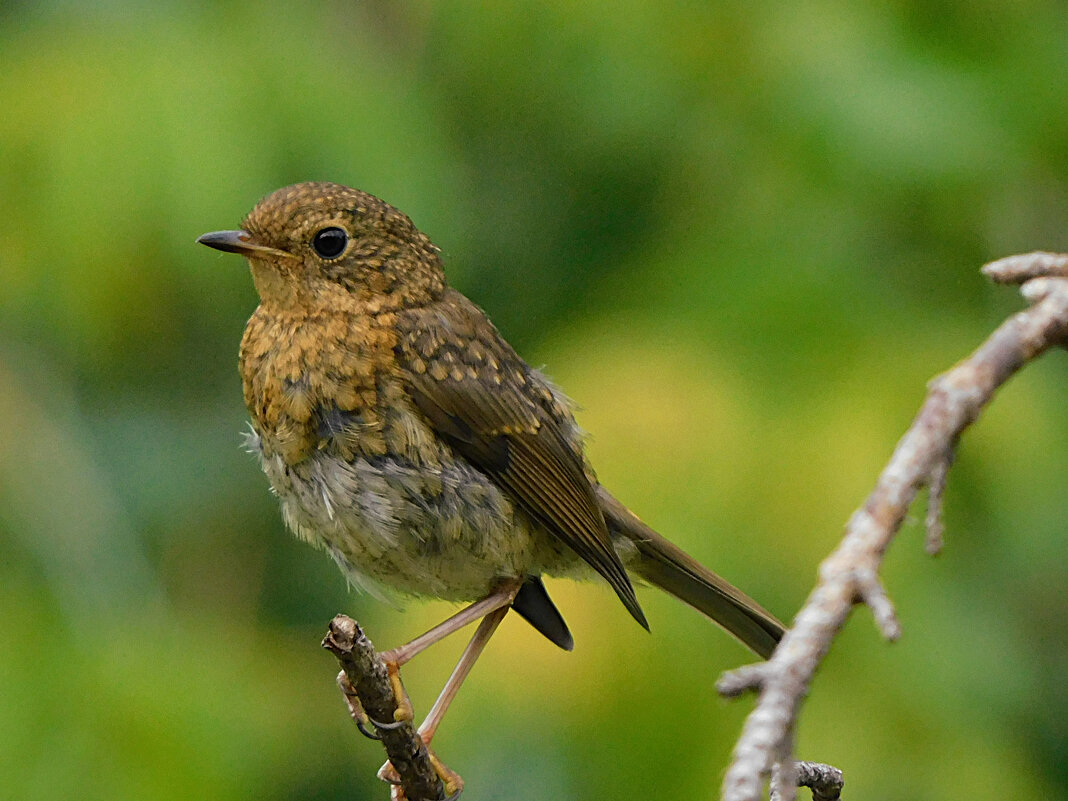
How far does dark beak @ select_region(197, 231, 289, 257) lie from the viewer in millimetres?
3148

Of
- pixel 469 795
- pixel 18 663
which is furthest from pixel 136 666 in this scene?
pixel 469 795

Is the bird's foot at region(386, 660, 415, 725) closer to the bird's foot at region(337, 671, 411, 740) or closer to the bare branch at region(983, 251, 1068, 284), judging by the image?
the bird's foot at region(337, 671, 411, 740)

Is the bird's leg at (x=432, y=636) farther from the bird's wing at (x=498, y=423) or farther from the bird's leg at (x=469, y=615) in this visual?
the bird's wing at (x=498, y=423)

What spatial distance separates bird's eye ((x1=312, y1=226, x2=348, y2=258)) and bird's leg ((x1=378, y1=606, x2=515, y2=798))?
97 cm

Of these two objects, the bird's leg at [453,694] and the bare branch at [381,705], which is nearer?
the bare branch at [381,705]

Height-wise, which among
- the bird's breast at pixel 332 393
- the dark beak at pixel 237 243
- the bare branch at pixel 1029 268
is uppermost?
the bare branch at pixel 1029 268

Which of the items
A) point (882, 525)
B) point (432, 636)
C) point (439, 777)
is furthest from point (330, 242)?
point (882, 525)

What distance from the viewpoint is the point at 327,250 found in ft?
10.9

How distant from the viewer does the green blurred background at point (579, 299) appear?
372 cm

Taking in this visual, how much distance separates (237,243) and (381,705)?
1.07 metres

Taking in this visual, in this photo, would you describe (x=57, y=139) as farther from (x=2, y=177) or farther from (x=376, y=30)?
(x=376, y=30)

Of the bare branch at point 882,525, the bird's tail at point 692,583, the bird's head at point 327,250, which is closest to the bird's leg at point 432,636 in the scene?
the bird's tail at point 692,583

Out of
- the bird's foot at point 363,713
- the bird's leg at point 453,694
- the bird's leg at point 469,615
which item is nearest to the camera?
the bird's foot at point 363,713

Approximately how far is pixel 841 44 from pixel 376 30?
157 cm
